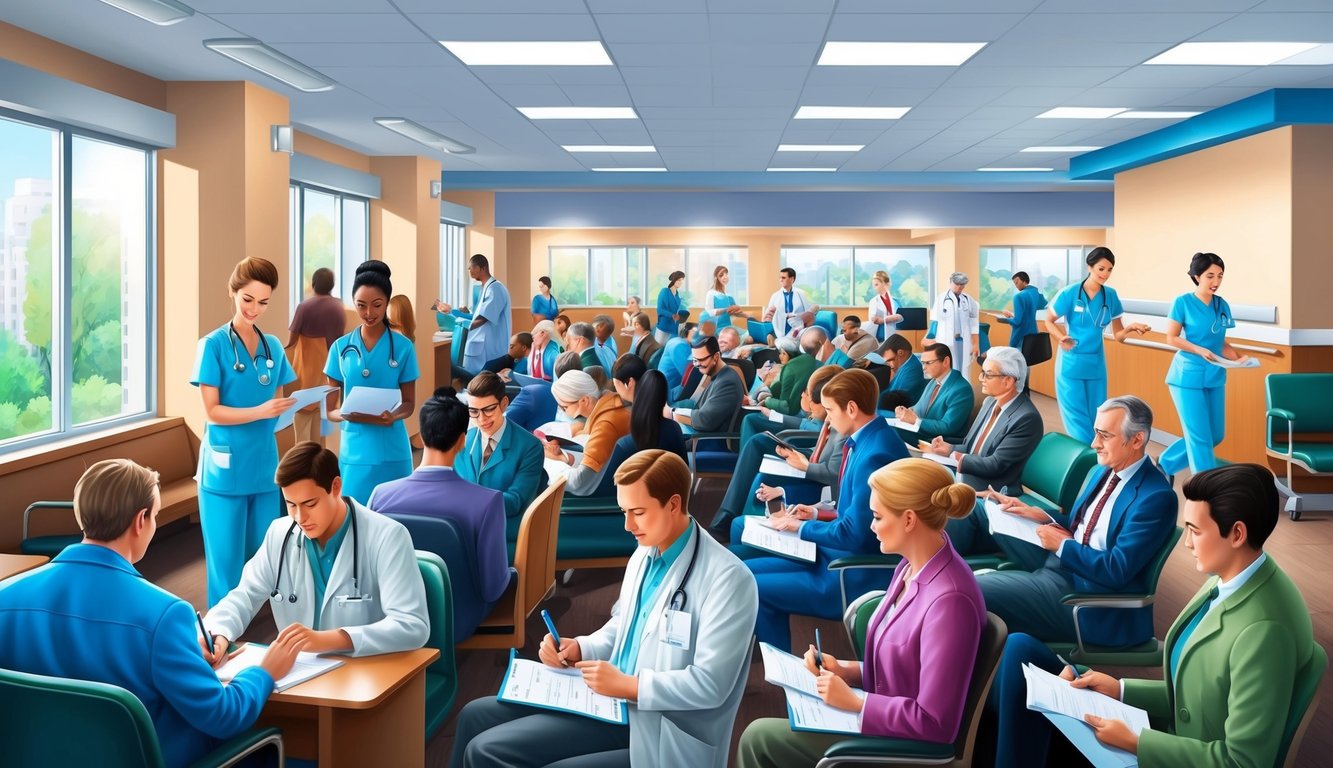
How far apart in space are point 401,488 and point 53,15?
140 inches

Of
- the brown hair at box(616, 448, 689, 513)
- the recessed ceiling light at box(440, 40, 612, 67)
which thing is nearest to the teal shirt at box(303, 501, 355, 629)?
the brown hair at box(616, 448, 689, 513)

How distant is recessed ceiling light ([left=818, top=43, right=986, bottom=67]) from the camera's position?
6.18m

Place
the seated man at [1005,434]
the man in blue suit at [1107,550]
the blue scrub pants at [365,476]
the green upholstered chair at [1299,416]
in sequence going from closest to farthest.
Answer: the man in blue suit at [1107,550]
the seated man at [1005,434]
the blue scrub pants at [365,476]
the green upholstered chair at [1299,416]

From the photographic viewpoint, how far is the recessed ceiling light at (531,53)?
6176 millimetres

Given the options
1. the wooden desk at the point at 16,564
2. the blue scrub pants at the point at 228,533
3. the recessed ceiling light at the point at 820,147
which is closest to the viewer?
the wooden desk at the point at 16,564

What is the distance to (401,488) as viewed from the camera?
12.4 ft

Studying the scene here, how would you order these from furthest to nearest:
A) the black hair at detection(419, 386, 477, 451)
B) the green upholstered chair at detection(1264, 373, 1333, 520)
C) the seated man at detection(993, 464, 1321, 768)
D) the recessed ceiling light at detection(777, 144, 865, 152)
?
1. the recessed ceiling light at detection(777, 144, 865, 152)
2. the green upholstered chair at detection(1264, 373, 1333, 520)
3. the black hair at detection(419, 386, 477, 451)
4. the seated man at detection(993, 464, 1321, 768)

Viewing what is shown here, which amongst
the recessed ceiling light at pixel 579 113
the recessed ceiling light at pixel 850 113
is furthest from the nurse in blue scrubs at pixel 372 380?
the recessed ceiling light at pixel 850 113

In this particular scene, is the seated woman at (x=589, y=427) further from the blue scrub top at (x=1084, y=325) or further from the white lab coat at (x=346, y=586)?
the blue scrub top at (x=1084, y=325)

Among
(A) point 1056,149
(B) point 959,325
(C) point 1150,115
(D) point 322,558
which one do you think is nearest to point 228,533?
(D) point 322,558

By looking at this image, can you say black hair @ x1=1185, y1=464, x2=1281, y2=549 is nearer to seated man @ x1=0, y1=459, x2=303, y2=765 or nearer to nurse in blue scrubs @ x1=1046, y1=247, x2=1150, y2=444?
seated man @ x1=0, y1=459, x2=303, y2=765

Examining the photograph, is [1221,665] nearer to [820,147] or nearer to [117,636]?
[117,636]

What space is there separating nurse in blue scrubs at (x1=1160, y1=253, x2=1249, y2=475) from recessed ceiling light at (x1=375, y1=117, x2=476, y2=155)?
20.3 feet

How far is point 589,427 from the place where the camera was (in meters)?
5.41
